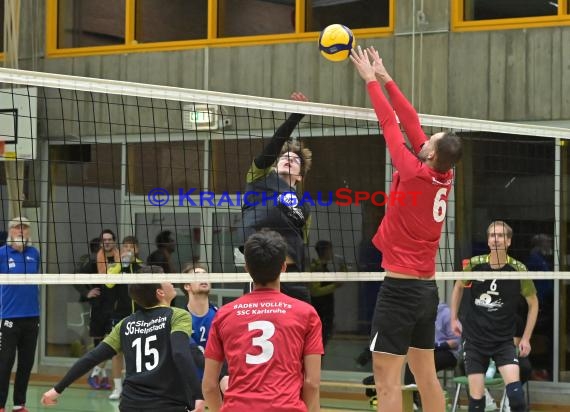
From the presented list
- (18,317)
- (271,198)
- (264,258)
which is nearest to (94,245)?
(18,317)

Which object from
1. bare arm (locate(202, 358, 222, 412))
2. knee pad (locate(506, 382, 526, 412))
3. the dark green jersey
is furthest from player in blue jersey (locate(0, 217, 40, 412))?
bare arm (locate(202, 358, 222, 412))

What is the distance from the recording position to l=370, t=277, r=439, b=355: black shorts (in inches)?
253

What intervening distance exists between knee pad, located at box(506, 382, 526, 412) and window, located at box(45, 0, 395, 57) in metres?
4.79

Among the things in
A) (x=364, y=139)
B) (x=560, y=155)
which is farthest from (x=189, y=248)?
(x=560, y=155)

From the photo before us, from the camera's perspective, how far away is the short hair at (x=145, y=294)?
22.4ft

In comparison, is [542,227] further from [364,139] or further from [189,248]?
[189,248]

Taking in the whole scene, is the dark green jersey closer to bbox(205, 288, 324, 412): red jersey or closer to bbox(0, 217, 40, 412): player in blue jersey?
bbox(205, 288, 324, 412): red jersey

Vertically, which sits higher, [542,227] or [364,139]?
[364,139]

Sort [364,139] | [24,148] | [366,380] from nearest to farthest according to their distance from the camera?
[366,380] → [364,139] → [24,148]

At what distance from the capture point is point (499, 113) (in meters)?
12.3

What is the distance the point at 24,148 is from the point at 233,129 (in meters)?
2.60

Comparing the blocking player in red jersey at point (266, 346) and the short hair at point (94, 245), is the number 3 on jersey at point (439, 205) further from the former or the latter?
the short hair at point (94, 245)

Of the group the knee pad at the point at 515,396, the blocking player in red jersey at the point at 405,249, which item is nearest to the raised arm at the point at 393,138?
the blocking player in red jersey at the point at 405,249

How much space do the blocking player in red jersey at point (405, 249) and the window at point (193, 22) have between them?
6618 millimetres
